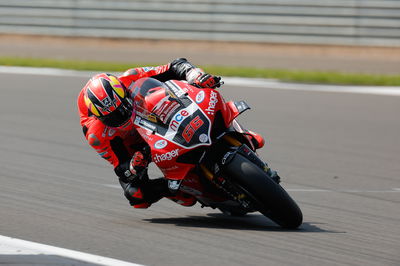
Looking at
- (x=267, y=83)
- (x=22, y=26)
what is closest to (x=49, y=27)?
(x=22, y=26)

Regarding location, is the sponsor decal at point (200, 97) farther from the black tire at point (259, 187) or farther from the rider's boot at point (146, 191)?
the rider's boot at point (146, 191)

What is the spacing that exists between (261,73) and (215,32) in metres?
4.24

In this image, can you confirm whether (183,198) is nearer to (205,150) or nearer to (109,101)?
(205,150)

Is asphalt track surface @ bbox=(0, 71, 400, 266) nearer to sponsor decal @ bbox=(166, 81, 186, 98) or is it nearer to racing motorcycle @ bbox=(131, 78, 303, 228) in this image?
racing motorcycle @ bbox=(131, 78, 303, 228)

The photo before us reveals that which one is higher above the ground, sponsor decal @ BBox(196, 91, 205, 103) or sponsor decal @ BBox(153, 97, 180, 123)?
sponsor decal @ BBox(196, 91, 205, 103)

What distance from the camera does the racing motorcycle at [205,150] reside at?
589 centimetres

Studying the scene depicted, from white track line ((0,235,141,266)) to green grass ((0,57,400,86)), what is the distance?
1106cm

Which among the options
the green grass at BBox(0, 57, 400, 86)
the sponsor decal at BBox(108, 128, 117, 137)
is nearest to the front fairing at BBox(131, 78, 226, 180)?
the sponsor decal at BBox(108, 128, 117, 137)

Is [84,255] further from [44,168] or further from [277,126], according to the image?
[277,126]

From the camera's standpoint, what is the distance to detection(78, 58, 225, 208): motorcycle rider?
6.12m

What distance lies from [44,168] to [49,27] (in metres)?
14.0

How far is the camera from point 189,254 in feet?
17.5

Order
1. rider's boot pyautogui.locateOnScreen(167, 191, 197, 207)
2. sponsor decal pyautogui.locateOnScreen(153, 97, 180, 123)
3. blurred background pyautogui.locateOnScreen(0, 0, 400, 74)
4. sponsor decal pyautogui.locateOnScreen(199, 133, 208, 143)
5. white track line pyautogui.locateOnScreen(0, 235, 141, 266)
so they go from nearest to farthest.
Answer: white track line pyautogui.locateOnScreen(0, 235, 141, 266)
sponsor decal pyautogui.locateOnScreen(199, 133, 208, 143)
sponsor decal pyautogui.locateOnScreen(153, 97, 180, 123)
rider's boot pyautogui.locateOnScreen(167, 191, 197, 207)
blurred background pyautogui.locateOnScreen(0, 0, 400, 74)

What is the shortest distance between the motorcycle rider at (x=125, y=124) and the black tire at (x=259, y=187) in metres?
0.74
